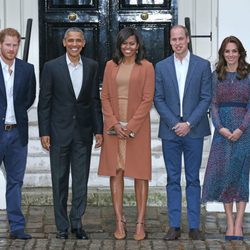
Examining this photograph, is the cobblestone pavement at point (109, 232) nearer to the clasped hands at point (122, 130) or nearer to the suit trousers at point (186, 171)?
Answer: the suit trousers at point (186, 171)

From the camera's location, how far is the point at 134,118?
26.9ft

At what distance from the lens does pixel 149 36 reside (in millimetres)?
11555

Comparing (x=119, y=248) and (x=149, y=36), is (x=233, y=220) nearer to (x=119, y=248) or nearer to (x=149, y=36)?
(x=119, y=248)

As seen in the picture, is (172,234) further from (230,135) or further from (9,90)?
(9,90)

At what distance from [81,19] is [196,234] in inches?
158

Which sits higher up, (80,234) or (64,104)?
(64,104)

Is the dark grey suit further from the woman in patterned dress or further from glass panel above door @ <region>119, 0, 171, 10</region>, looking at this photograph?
glass panel above door @ <region>119, 0, 171, 10</region>

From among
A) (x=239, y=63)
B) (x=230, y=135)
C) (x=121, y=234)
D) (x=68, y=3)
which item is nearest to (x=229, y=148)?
(x=230, y=135)

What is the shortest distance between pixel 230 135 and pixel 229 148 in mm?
166

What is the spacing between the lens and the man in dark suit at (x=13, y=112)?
8180 millimetres

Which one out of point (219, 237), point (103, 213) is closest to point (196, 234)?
point (219, 237)

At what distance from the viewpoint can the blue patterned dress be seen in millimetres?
8273

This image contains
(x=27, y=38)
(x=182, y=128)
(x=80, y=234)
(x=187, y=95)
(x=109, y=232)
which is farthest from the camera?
(x=27, y=38)

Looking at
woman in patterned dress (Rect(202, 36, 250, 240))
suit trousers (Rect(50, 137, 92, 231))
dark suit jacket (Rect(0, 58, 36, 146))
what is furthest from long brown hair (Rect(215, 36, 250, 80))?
dark suit jacket (Rect(0, 58, 36, 146))
